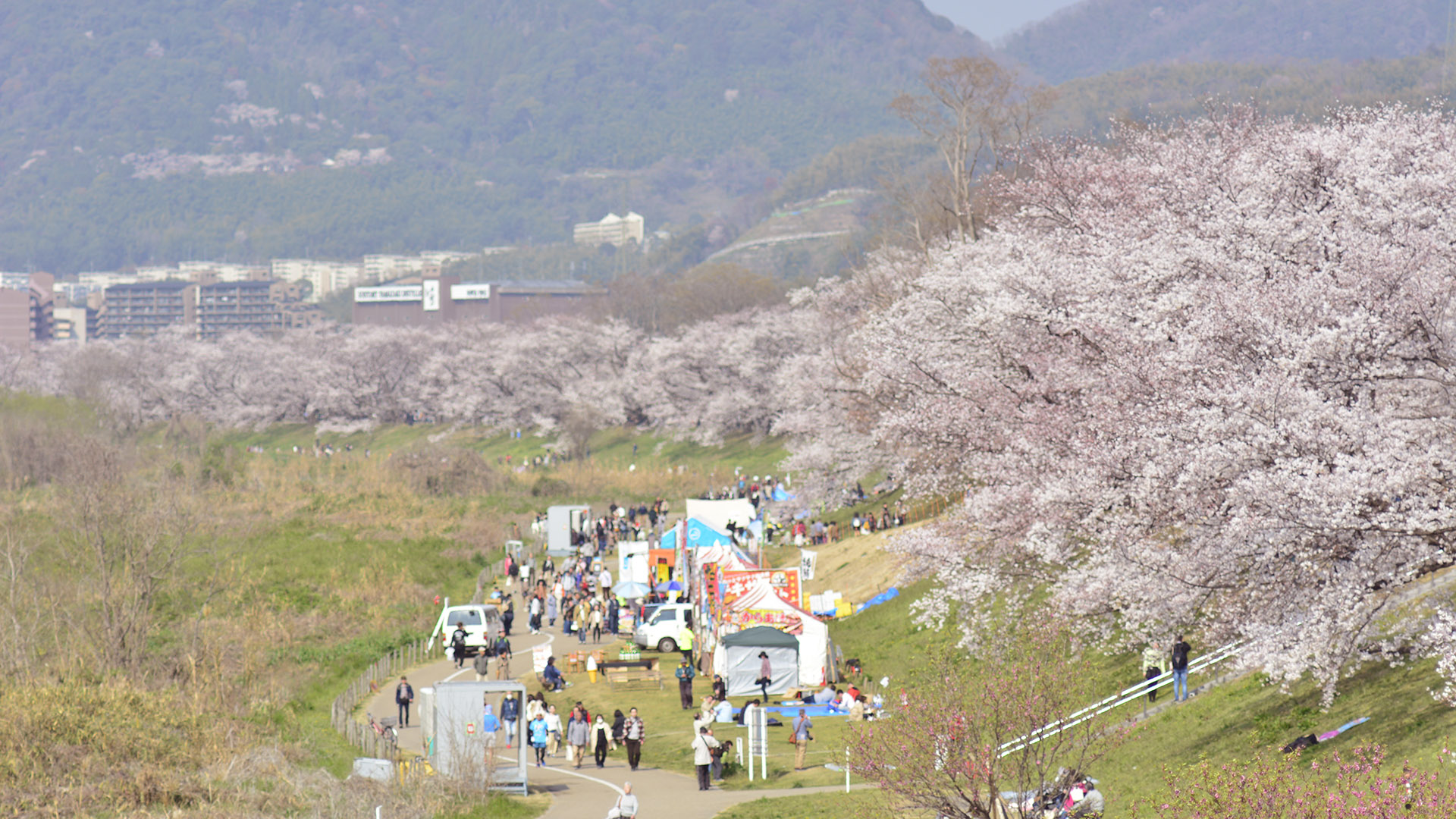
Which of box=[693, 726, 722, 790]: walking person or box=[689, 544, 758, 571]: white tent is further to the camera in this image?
box=[689, 544, 758, 571]: white tent

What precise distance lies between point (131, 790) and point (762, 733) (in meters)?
10.2

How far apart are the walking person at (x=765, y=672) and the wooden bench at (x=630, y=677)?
325 cm

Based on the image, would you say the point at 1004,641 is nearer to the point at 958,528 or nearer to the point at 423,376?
the point at 958,528

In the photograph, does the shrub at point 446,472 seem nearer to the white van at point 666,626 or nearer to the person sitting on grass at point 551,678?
the white van at point 666,626

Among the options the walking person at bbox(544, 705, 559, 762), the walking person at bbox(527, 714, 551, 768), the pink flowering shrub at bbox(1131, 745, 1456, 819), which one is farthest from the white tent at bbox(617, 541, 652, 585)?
the pink flowering shrub at bbox(1131, 745, 1456, 819)

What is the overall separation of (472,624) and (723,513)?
1418 centimetres

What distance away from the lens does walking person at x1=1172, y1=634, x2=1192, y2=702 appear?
68.2 ft

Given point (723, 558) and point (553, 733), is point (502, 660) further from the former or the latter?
point (553, 733)

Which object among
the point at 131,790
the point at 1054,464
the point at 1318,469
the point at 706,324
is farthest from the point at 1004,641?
the point at 706,324

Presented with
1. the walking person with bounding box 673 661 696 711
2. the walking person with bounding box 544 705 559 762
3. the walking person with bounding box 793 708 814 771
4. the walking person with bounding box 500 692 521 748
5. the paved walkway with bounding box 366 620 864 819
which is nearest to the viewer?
the paved walkway with bounding box 366 620 864 819

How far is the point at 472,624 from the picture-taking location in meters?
36.4

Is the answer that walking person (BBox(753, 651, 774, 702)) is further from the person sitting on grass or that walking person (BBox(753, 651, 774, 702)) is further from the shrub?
the shrub

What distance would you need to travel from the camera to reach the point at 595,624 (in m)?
37.4

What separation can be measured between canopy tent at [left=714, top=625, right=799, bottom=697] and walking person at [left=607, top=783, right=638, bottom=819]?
9.47 m
